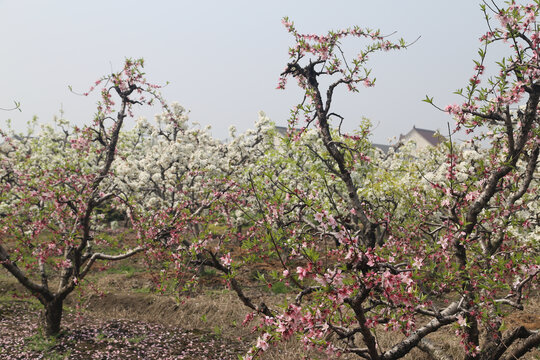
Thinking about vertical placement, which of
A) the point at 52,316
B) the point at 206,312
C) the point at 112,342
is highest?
the point at 52,316

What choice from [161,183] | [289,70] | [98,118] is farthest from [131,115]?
[161,183]

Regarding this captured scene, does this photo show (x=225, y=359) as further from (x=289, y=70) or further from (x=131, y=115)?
(x=131, y=115)

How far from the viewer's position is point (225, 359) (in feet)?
26.9

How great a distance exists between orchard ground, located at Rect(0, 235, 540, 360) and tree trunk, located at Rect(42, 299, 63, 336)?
20 cm

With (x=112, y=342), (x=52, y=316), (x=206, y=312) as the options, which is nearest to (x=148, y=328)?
(x=112, y=342)

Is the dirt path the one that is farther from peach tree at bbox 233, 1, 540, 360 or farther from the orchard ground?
peach tree at bbox 233, 1, 540, 360

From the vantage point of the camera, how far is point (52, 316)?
898cm

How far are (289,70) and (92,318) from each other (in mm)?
9125

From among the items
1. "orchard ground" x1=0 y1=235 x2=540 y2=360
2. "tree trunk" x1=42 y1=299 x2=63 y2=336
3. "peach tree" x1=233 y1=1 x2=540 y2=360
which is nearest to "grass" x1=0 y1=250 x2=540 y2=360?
"orchard ground" x1=0 y1=235 x2=540 y2=360

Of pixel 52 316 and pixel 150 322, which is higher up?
pixel 52 316

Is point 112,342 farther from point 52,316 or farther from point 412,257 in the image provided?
point 412,257

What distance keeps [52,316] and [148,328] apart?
7.77 ft

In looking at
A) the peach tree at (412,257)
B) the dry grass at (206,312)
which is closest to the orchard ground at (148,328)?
the dry grass at (206,312)

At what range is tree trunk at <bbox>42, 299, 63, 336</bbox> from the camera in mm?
8898
